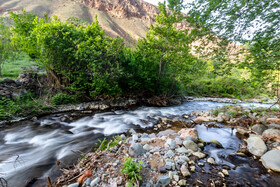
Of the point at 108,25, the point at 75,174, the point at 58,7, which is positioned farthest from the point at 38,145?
the point at 58,7

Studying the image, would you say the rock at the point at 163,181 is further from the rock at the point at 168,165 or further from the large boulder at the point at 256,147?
the large boulder at the point at 256,147

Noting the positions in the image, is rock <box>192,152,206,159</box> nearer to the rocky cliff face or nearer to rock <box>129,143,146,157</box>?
rock <box>129,143,146,157</box>

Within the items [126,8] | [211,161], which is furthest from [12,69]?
[126,8]

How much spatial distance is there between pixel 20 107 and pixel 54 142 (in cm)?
423

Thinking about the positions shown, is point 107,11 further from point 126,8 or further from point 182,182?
point 182,182

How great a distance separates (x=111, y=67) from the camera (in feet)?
29.5

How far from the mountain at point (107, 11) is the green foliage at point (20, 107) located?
46.8m

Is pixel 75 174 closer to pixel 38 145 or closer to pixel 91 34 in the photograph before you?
pixel 38 145

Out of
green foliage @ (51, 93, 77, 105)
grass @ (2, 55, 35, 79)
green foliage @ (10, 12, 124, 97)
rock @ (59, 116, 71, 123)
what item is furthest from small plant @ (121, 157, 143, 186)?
grass @ (2, 55, 35, 79)

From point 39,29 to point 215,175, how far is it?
10.7 meters

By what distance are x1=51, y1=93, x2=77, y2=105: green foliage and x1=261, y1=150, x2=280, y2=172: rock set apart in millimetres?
9661

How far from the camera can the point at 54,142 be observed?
473 cm

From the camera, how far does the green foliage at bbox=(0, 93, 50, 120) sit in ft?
21.2

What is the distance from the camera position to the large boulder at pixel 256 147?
3.37 m
